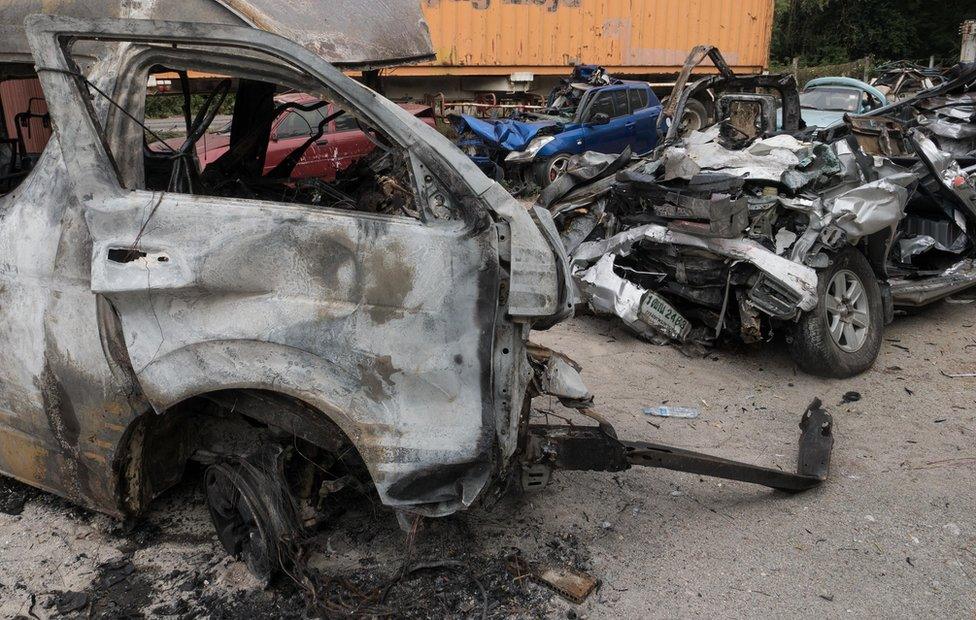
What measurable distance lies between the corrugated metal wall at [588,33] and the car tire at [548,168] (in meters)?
4.71

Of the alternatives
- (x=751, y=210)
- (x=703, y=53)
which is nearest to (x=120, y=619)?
(x=751, y=210)

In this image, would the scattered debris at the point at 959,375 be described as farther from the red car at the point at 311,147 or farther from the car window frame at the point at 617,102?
the car window frame at the point at 617,102

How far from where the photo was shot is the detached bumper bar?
2.96 m

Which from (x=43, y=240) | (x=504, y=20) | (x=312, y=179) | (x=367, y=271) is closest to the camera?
(x=367, y=271)

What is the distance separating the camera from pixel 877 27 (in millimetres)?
28109

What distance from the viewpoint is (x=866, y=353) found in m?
5.02

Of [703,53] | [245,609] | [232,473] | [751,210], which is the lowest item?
[245,609]

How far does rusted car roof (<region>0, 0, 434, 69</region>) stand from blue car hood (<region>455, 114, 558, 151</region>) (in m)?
7.49

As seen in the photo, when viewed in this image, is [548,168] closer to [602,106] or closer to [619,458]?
[602,106]

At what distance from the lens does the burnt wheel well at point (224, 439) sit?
2.74m

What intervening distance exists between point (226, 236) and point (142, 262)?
0.92 ft

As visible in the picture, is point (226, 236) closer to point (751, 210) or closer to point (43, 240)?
point (43, 240)

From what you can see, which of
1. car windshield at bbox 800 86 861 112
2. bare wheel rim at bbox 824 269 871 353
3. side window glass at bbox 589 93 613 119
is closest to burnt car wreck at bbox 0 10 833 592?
bare wheel rim at bbox 824 269 871 353

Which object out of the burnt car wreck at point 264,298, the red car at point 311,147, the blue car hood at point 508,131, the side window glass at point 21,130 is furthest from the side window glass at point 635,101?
the burnt car wreck at point 264,298
